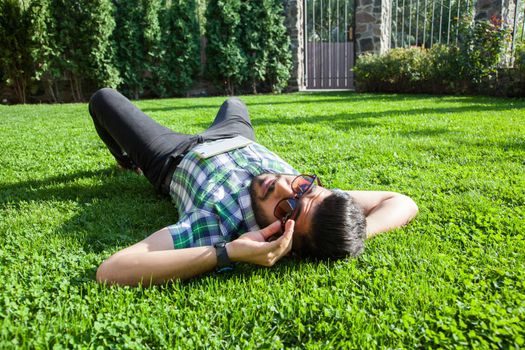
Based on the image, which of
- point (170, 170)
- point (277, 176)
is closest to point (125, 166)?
point (170, 170)

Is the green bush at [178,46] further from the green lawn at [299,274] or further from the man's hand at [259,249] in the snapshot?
the man's hand at [259,249]

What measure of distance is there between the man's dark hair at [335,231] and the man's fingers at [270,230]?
0.50 ft

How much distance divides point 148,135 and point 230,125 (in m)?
0.77

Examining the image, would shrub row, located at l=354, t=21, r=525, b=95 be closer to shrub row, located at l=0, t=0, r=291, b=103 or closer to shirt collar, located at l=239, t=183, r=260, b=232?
shrub row, located at l=0, t=0, r=291, b=103

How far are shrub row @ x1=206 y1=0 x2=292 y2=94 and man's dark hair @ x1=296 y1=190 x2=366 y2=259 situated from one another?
11.7 metres

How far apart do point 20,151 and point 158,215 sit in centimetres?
293

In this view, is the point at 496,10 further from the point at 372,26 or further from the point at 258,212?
the point at 258,212

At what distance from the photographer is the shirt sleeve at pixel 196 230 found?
208 cm

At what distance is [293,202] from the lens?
7.05ft

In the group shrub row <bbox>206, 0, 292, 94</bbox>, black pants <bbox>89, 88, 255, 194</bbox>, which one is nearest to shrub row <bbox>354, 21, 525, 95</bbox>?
shrub row <bbox>206, 0, 292, 94</bbox>

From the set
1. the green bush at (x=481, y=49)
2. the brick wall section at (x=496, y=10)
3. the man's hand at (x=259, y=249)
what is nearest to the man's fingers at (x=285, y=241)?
the man's hand at (x=259, y=249)

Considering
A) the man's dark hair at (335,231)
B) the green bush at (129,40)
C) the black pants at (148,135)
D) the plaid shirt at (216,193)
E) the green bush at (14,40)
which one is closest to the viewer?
the man's dark hair at (335,231)

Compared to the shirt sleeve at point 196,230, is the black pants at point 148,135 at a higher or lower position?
higher

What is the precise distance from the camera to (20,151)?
479 cm
